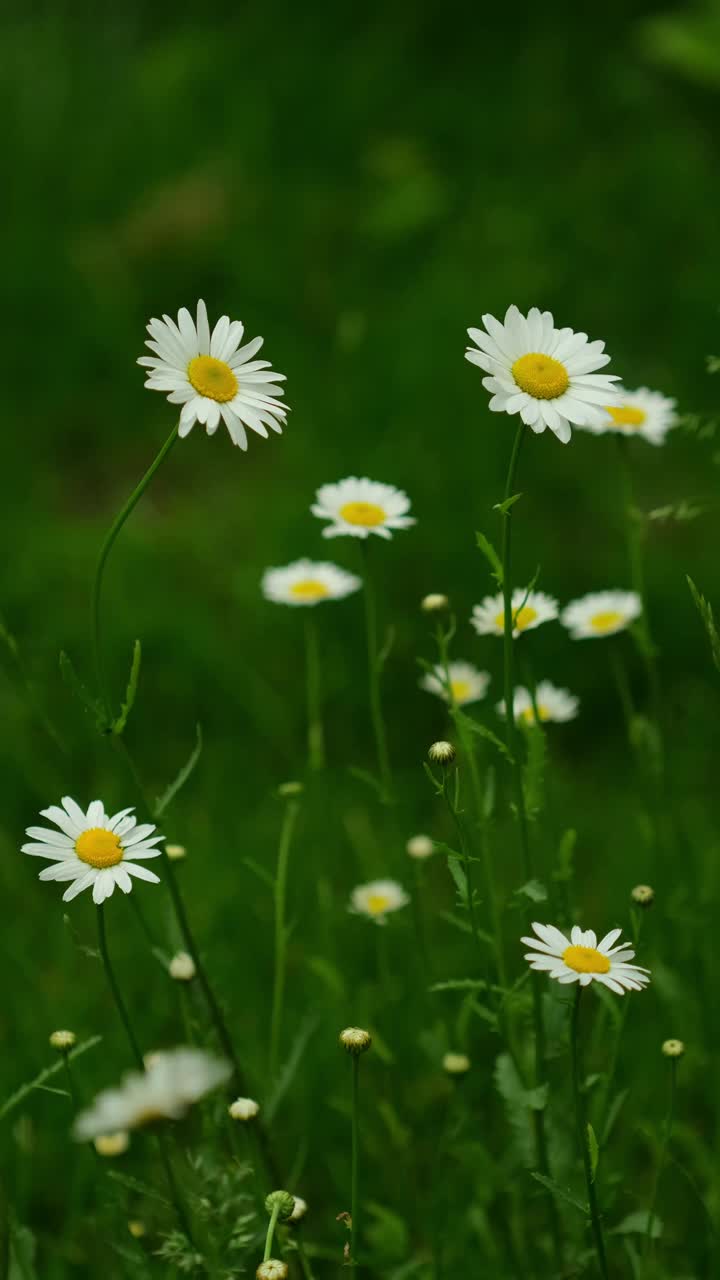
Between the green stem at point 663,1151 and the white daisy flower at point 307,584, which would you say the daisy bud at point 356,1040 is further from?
the white daisy flower at point 307,584

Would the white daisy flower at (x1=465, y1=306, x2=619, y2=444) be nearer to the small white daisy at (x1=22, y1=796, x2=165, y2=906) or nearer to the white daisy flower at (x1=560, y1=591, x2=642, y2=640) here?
the small white daisy at (x1=22, y1=796, x2=165, y2=906)

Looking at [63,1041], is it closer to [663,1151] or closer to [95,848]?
[95,848]

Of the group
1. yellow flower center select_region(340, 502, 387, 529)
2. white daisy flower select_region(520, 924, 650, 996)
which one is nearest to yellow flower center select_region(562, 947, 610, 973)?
white daisy flower select_region(520, 924, 650, 996)

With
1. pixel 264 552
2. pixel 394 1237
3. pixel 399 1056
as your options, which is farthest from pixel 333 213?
pixel 394 1237

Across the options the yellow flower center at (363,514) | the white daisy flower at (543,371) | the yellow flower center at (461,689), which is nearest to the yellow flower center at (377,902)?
the yellow flower center at (461,689)

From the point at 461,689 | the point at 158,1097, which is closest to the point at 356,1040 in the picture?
the point at 158,1097

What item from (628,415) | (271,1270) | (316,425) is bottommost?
(271,1270)
